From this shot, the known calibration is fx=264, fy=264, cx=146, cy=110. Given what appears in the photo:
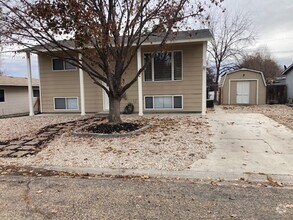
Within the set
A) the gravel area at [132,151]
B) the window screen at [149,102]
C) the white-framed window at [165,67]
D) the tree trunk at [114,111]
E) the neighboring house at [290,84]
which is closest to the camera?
the gravel area at [132,151]

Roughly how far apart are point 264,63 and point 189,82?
108 ft

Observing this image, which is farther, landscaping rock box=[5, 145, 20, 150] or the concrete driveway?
landscaping rock box=[5, 145, 20, 150]

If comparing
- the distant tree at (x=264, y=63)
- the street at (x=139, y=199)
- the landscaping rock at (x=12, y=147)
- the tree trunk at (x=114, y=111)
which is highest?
the distant tree at (x=264, y=63)

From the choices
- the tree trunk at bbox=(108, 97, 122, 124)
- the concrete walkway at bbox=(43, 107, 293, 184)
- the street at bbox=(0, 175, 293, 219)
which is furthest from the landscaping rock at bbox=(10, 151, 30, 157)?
the tree trunk at bbox=(108, 97, 122, 124)

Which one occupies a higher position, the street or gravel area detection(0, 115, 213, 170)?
gravel area detection(0, 115, 213, 170)

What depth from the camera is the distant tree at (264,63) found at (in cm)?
3703

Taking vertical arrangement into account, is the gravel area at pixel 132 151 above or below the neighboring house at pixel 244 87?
below

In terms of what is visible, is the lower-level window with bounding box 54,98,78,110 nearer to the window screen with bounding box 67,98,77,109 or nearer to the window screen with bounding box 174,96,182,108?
the window screen with bounding box 67,98,77,109

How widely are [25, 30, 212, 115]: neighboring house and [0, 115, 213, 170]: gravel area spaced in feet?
14.6

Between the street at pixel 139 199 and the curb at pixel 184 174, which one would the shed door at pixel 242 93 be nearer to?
the curb at pixel 184 174

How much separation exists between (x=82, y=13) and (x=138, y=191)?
17.0ft

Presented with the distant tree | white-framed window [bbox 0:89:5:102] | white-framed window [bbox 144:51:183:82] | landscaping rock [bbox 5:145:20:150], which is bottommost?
landscaping rock [bbox 5:145:20:150]

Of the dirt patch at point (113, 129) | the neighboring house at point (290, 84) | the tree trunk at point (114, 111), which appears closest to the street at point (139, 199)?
the dirt patch at point (113, 129)

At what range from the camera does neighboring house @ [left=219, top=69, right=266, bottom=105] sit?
1923 cm
